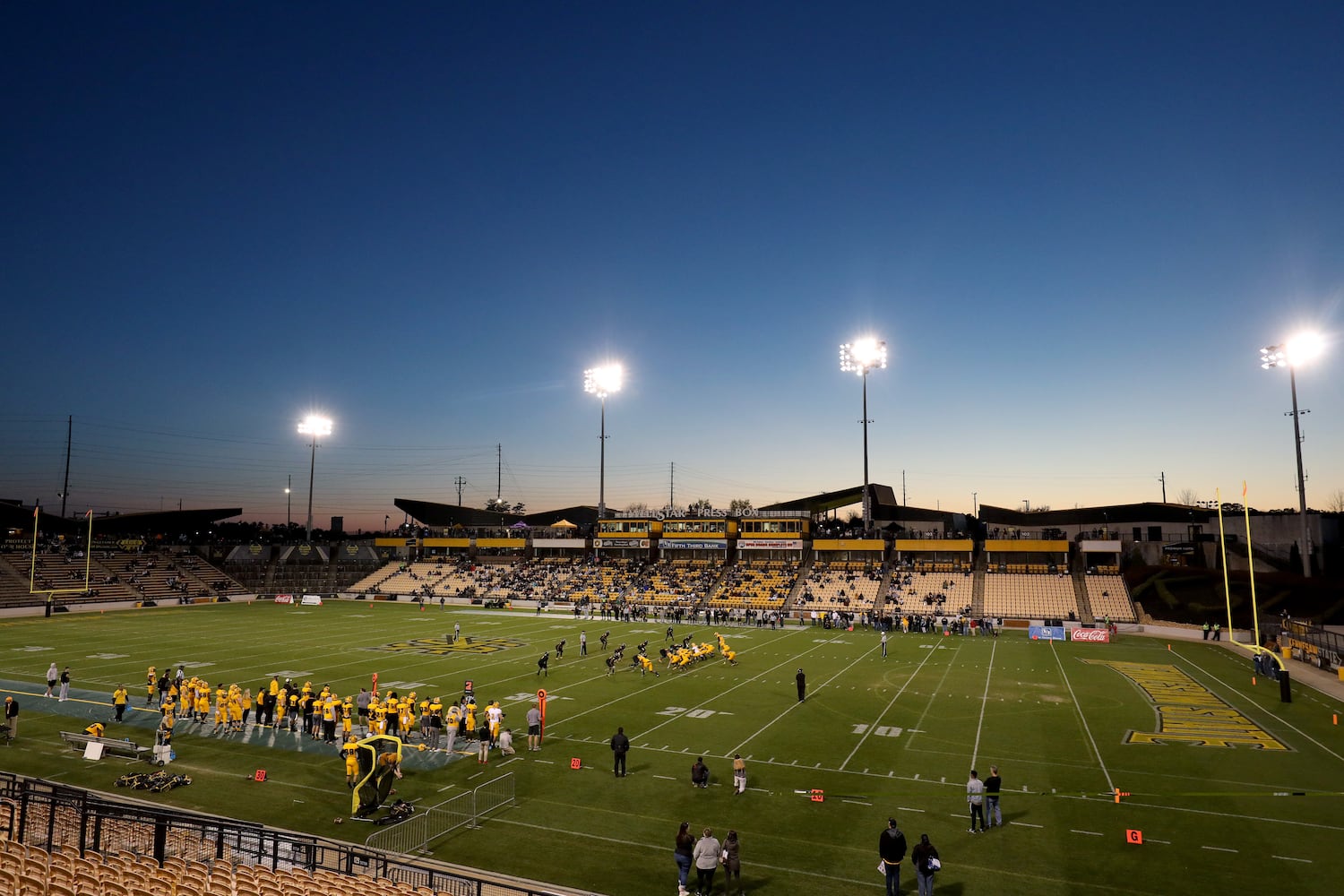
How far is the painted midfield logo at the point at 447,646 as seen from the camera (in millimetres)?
39188

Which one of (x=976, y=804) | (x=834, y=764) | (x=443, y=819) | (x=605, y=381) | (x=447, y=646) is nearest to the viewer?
(x=976, y=804)

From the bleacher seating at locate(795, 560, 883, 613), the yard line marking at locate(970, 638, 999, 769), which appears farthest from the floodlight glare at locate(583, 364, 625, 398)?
the yard line marking at locate(970, 638, 999, 769)

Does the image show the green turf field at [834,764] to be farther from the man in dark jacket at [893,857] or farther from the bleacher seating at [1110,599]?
the bleacher seating at [1110,599]

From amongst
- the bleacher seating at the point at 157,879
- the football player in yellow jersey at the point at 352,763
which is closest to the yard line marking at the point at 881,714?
the football player in yellow jersey at the point at 352,763

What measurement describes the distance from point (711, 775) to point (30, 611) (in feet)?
198

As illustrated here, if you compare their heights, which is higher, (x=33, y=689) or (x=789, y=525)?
(x=789, y=525)

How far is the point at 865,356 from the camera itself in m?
62.1

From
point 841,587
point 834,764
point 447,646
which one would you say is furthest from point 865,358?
point 834,764

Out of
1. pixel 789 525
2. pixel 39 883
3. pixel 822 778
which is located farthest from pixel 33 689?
pixel 789 525

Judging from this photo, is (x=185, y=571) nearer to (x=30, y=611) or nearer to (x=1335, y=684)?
(x=30, y=611)

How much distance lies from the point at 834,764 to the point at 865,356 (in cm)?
4666

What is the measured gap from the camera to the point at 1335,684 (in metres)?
30.2

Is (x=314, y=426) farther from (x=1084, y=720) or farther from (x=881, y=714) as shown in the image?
(x=1084, y=720)

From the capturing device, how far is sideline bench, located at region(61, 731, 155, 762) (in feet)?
62.8
